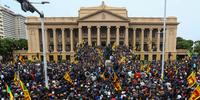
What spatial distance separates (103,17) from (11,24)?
285ft

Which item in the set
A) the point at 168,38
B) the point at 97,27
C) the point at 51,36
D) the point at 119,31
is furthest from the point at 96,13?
the point at 168,38

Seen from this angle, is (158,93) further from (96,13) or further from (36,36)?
(36,36)

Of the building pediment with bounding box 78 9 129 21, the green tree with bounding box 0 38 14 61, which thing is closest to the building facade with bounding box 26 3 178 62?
the building pediment with bounding box 78 9 129 21

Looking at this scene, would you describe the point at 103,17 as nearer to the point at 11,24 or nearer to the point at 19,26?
the point at 11,24

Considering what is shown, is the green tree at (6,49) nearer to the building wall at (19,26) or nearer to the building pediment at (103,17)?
the building pediment at (103,17)

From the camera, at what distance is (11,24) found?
142m

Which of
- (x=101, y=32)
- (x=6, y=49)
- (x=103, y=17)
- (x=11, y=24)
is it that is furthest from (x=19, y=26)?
(x=103, y=17)

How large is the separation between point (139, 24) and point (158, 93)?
5600 cm

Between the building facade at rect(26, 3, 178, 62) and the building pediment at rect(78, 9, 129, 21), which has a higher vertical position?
the building pediment at rect(78, 9, 129, 21)

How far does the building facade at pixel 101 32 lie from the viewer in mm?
68750

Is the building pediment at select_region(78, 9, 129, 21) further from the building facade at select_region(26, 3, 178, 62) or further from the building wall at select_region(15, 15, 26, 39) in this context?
the building wall at select_region(15, 15, 26, 39)

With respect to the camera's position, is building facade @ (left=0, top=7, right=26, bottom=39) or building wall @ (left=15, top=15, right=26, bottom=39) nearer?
building facade @ (left=0, top=7, right=26, bottom=39)

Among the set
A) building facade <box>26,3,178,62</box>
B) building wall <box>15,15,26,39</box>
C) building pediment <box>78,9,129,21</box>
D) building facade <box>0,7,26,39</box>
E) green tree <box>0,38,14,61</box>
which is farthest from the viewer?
building wall <box>15,15,26,39</box>

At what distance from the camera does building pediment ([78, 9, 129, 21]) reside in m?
68.1
